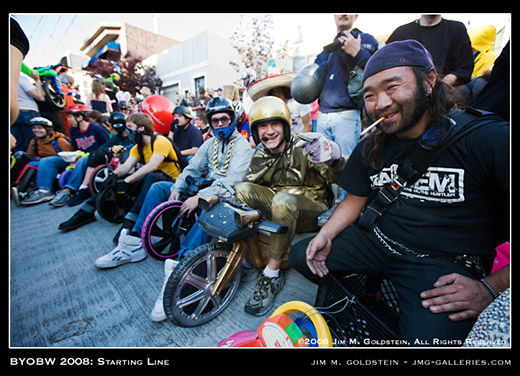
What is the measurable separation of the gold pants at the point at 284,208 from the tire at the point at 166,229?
763 millimetres

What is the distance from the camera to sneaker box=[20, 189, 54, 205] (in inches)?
182

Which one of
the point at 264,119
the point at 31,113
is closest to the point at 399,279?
the point at 264,119

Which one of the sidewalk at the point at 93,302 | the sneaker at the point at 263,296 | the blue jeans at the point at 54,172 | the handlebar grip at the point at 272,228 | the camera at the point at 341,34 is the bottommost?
the sidewalk at the point at 93,302

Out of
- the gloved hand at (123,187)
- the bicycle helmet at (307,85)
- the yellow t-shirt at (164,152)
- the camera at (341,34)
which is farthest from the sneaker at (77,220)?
the camera at (341,34)

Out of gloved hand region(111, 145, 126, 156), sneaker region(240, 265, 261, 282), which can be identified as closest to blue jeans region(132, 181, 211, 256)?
sneaker region(240, 265, 261, 282)

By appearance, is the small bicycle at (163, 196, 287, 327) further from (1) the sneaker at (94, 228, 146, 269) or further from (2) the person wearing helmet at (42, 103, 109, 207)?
(2) the person wearing helmet at (42, 103, 109, 207)

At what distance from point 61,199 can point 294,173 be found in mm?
4839

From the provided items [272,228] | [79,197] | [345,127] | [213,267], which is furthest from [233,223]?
[79,197]

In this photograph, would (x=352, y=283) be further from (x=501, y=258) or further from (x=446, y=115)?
(x=446, y=115)

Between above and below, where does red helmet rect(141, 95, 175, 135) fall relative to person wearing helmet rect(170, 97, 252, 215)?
above

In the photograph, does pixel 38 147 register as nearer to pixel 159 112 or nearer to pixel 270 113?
pixel 159 112

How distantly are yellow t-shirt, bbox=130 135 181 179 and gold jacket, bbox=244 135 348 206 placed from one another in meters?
1.49

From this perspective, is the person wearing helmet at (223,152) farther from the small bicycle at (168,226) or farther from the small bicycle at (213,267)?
the small bicycle at (213,267)

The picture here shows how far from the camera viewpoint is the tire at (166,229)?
224 centimetres
